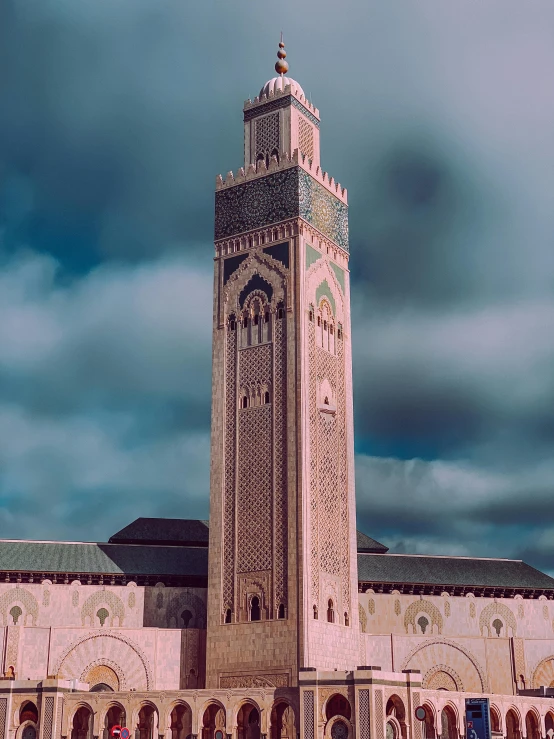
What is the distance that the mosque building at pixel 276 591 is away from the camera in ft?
91.3

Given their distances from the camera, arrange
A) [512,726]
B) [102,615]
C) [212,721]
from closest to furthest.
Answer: [212,721] → [512,726] → [102,615]

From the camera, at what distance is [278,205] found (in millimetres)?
32375

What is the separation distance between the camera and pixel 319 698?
26344mm

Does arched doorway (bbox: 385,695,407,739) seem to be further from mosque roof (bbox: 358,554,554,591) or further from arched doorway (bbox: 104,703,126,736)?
mosque roof (bbox: 358,554,554,591)

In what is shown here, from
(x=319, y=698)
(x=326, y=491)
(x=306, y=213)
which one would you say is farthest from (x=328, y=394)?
(x=319, y=698)

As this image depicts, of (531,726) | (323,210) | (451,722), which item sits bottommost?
(531,726)

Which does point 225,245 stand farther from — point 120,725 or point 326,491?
point 120,725

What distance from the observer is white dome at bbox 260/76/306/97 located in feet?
112

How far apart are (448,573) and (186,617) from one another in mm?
9280

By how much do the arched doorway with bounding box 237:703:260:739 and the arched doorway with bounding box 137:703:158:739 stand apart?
2566mm

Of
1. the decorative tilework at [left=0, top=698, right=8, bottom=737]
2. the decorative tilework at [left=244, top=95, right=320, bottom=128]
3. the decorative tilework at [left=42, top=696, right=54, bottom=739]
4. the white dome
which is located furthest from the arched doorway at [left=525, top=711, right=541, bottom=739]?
the white dome

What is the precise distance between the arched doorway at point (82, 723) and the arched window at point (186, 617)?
17.7 ft

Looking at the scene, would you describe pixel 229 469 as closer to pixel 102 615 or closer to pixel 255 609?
pixel 255 609

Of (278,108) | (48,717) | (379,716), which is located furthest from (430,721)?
(278,108)
